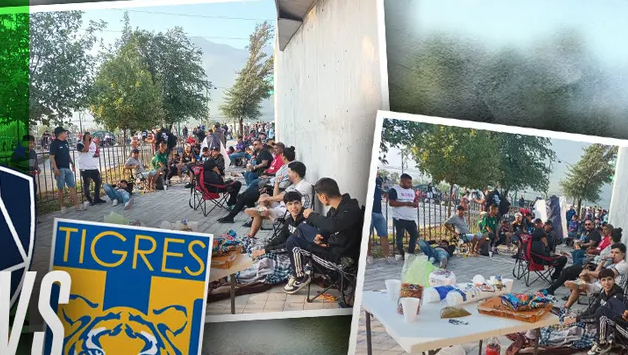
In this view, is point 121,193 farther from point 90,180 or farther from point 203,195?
point 203,195

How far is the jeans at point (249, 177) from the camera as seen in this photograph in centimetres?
294

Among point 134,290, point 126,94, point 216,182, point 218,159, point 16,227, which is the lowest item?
point 134,290

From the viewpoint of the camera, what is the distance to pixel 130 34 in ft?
9.04

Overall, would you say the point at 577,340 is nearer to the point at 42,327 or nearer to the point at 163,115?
the point at 163,115

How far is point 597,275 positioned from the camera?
8.81 feet

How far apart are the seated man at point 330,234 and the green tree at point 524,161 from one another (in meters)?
0.80

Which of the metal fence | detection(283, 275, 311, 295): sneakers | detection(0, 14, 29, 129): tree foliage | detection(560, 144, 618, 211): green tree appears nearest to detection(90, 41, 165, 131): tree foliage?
the metal fence

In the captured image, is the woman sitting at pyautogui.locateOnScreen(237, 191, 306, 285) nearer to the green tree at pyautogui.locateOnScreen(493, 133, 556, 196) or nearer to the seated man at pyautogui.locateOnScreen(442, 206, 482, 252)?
the seated man at pyautogui.locateOnScreen(442, 206, 482, 252)

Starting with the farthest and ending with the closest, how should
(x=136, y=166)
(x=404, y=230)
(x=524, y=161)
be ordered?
(x=136, y=166)
(x=404, y=230)
(x=524, y=161)

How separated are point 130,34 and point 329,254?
163cm

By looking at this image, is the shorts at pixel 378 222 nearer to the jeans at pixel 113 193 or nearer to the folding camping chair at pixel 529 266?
the folding camping chair at pixel 529 266

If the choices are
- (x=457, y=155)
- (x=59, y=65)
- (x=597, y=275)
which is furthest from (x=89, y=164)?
(x=597, y=275)

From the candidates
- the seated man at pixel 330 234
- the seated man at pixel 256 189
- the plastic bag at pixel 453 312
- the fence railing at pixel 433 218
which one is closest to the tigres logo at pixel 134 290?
the seated man at pixel 256 189

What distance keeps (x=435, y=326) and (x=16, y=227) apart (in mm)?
2284
